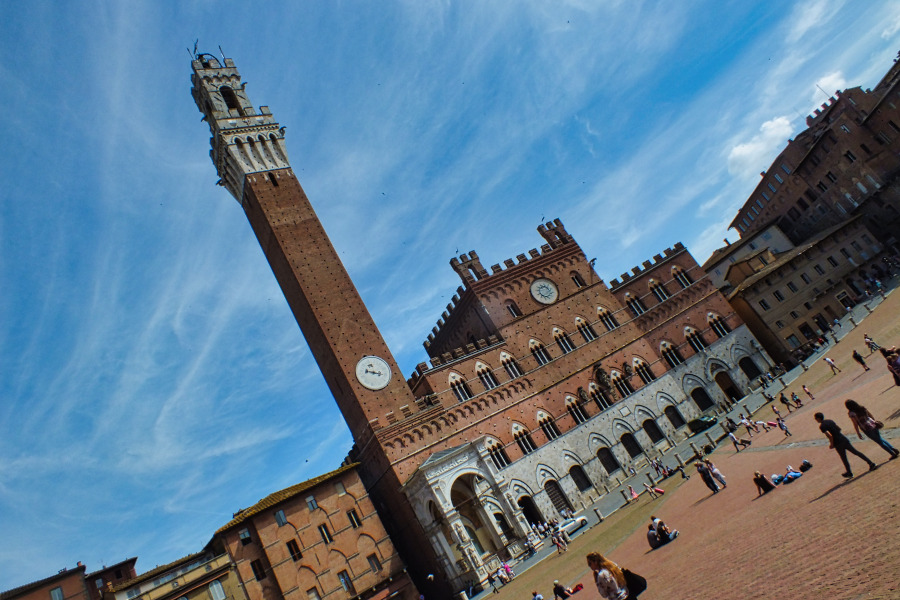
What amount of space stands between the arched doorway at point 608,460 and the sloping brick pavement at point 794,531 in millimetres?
A: 13996

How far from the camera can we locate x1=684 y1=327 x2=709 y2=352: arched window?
40094 mm

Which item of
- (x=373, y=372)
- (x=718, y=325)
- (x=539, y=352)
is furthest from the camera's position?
(x=718, y=325)

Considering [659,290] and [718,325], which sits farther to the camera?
[659,290]

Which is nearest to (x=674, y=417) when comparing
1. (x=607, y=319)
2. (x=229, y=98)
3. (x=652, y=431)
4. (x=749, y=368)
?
(x=652, y=431)

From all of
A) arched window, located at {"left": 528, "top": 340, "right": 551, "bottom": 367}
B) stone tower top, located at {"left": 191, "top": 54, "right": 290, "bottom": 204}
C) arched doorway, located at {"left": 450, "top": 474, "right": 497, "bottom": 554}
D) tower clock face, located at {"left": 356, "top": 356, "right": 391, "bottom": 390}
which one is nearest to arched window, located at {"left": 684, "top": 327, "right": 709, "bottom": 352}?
arched window, located at {"left": 528, "top": 340, "right": 551, "bottom": 367}

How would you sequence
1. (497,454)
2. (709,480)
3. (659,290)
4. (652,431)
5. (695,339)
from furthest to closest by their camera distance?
(659,290) < (695,339) < (652,431) < (497,454) < (709,480)

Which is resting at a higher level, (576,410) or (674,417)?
(576,410)

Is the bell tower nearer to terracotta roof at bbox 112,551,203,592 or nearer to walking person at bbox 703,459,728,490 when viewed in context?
terracotta roof at bbox 112,551,203,592

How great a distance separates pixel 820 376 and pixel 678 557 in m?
23.9

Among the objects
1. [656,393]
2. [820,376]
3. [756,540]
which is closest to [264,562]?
[756,540]

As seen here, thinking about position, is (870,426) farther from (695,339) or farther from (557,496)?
(695,339)

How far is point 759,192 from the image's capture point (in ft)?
211

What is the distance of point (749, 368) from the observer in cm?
4000

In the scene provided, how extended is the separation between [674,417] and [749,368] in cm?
843
